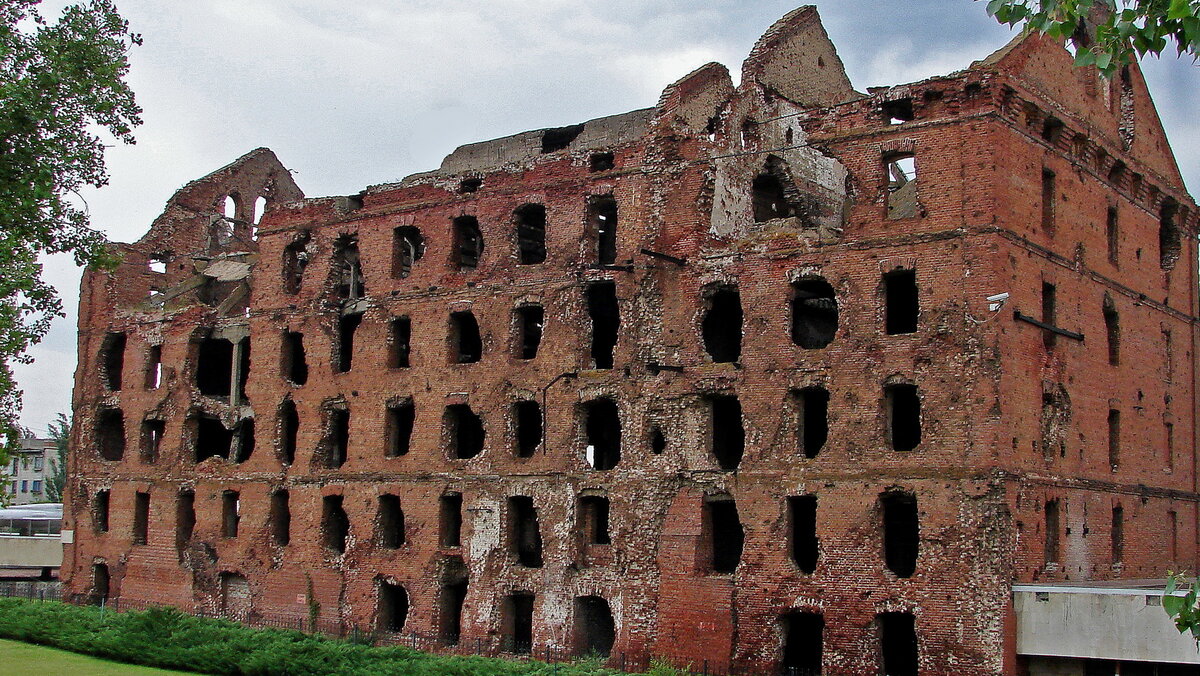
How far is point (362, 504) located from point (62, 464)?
5334cm

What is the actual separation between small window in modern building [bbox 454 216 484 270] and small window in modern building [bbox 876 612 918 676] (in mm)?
12471

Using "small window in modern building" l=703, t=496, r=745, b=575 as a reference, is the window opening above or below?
below

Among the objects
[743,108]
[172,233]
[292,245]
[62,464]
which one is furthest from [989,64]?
[62,464]

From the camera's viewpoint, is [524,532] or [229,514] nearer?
[524,532]

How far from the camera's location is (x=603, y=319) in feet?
105

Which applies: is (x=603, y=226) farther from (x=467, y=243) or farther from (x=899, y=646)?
(x=899, y=646)

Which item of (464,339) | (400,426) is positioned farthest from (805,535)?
(400,426)

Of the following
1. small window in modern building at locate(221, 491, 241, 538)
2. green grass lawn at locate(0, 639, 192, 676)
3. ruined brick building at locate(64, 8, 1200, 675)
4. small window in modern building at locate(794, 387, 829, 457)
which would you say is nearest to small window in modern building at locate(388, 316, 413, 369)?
ruined brick building at locate(64, 8, 1200, 675)

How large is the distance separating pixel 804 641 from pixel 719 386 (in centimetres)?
519

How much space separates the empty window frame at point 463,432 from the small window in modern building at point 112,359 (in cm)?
1220

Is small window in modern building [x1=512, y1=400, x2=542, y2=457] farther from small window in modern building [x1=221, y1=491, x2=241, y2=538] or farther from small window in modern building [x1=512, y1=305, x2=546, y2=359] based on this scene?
small window in modern building [x1=221, y1=491, x2=241, y2=538]

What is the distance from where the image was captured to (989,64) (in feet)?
82.1

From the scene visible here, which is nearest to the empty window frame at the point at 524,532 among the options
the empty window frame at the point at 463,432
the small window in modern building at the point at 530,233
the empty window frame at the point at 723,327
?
the empty window frame at the point at 463,432

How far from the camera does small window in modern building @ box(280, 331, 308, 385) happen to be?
35.0 metres
